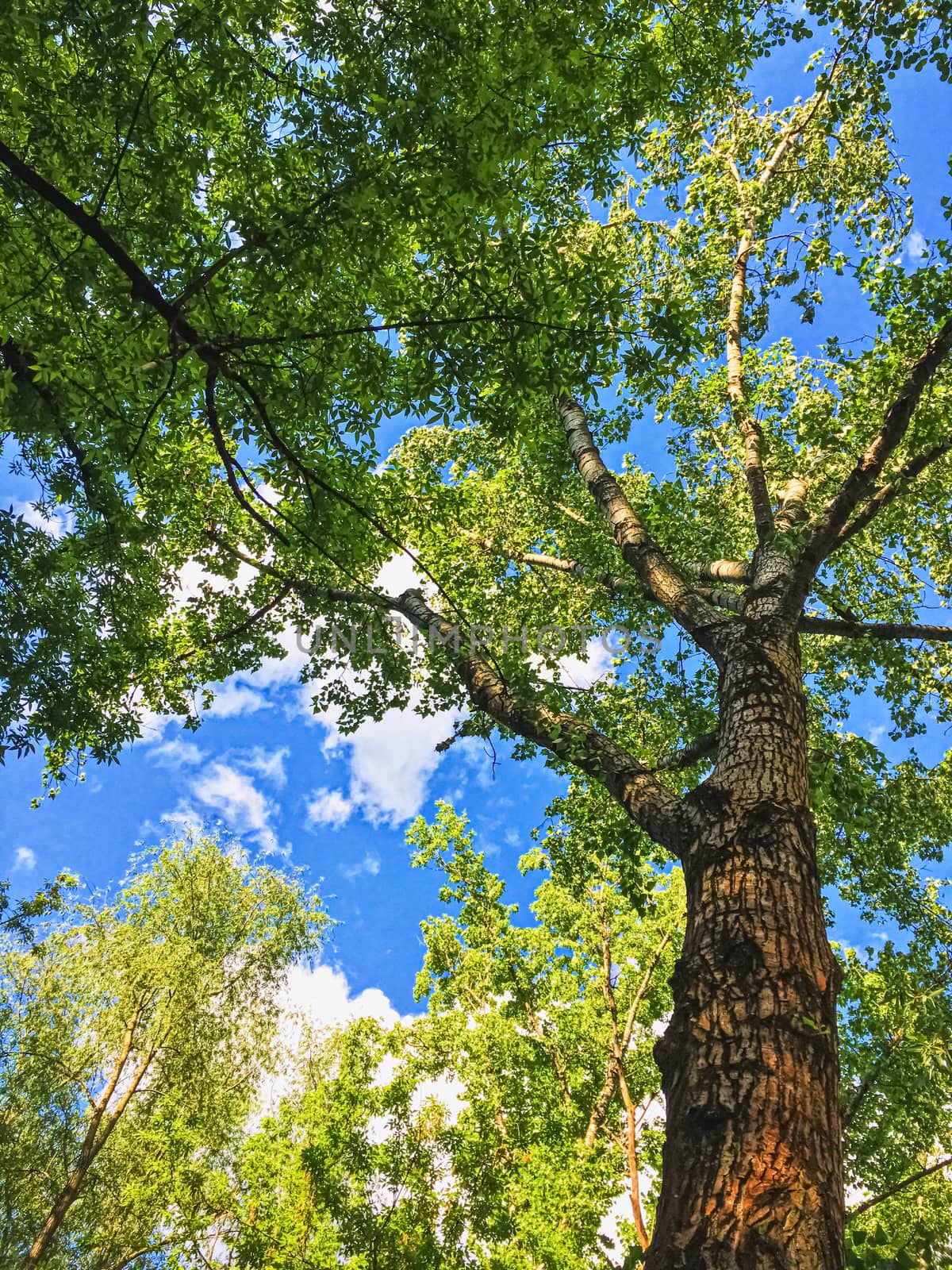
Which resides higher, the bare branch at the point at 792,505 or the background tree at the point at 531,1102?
the bare branch at the point at 792,505

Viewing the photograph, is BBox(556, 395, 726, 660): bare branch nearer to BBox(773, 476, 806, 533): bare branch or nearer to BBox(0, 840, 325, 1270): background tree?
BBox(773, 476, 806, 533): bare branch

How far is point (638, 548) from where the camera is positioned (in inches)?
246

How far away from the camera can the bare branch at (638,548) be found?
5320 millimetres

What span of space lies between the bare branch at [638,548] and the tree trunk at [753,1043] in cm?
170

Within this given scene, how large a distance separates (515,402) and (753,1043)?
3501 millimetres

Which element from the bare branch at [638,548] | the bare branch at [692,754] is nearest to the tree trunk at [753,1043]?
the bare branch at [692,754]

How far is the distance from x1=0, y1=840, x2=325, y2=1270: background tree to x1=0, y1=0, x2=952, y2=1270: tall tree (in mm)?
9198

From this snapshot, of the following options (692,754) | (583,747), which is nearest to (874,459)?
(692,754)

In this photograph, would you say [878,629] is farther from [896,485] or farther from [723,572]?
[723,572]

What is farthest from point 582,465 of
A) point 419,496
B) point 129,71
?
point 129,71

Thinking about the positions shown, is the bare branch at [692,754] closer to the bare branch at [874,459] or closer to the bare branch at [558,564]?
the bare branch at [874,459]

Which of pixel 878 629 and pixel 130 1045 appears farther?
pixel 130 1045

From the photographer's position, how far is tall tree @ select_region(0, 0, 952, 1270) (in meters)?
2.65

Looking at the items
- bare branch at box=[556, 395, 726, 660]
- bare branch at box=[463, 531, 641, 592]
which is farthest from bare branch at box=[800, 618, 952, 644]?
bare branch at box=[463, 531, 641, 592]
